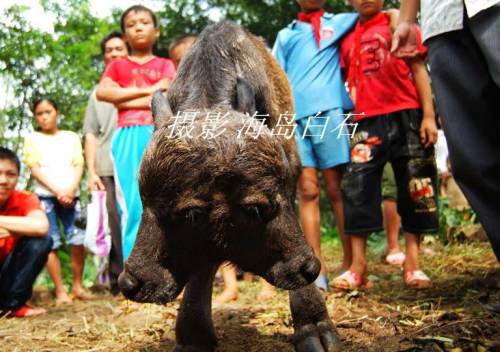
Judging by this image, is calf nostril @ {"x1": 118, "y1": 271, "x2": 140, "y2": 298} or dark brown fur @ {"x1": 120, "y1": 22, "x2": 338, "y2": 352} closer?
dark brown fur @ {"x1": 120, "y1": 22, "x2": 338, "y2": 352}

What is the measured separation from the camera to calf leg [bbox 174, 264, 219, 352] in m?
3.08

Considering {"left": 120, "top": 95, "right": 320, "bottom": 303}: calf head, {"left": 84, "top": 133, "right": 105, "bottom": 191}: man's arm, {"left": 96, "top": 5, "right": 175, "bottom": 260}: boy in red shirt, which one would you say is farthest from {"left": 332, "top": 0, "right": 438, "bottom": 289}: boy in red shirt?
{"left": 84, "top": 133, "right": 105, "bottom": 191}: man's arm

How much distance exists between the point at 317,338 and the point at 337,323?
551 millimetres

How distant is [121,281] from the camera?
249 centimetres

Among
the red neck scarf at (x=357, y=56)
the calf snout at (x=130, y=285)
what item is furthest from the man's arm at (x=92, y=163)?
the calf snout at (x=130, y=285)

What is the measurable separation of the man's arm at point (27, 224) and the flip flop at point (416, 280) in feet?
10.2

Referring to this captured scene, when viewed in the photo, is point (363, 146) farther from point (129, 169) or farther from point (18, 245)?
point (18, 245)

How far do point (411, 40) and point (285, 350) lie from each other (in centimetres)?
186

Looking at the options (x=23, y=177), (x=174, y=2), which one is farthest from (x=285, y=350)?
(x=174, y=2)

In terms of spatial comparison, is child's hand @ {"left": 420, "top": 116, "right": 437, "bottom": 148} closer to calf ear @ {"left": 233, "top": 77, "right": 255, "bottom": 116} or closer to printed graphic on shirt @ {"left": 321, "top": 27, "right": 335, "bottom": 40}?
printed graphic on shirt @ {"left": 321, "top": 27, "right": 335, "bottom": 40}

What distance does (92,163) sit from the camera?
6008mm

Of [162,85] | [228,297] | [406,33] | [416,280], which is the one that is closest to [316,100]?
[162,85]

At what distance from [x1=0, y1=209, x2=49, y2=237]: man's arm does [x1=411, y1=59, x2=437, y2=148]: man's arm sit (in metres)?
3.29

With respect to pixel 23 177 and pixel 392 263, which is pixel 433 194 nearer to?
pixel 392 263
